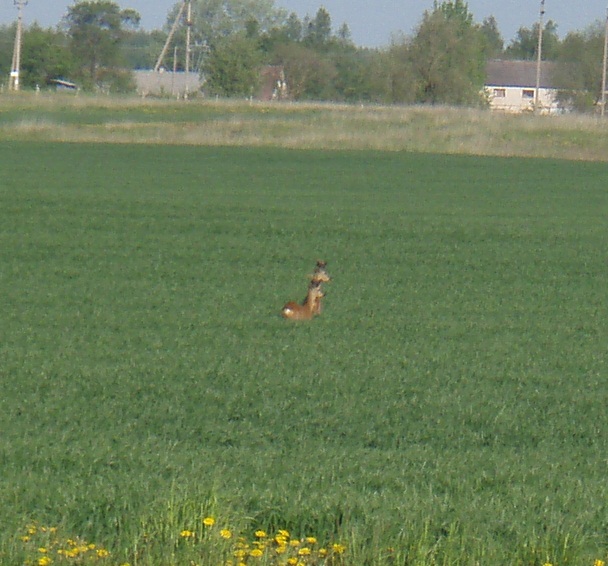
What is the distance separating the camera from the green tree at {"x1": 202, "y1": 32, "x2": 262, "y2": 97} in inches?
3772

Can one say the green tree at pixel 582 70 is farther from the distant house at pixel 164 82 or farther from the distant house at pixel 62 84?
the distant house at pixel 62 84

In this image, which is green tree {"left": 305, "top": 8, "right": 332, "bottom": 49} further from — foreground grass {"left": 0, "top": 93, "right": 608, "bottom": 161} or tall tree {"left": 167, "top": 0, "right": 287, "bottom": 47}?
foreground grass {"left": 0, "top": 93, "right": 608, "bottom": 161}

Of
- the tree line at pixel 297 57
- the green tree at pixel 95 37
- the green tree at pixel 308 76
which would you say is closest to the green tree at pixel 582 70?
the tree line at pixel 297 57

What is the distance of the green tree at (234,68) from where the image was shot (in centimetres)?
9581

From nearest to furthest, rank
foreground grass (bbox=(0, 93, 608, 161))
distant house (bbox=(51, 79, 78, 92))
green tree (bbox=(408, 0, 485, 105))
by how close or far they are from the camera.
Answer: foreground grass (bbox=(0, 93, 608, 161)), green tree (bbox=(408, 0, 485, 105)), distant house (bbox=(51, 79, 78, 92))

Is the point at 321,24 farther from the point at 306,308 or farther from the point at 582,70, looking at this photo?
the point at 306,308

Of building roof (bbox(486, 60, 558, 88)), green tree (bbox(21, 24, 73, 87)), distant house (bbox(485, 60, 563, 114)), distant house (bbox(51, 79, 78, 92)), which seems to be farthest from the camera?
building roof (bbox(486, 60, 558, 88))

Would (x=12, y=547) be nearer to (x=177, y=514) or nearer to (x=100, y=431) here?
(x=177, y=514)

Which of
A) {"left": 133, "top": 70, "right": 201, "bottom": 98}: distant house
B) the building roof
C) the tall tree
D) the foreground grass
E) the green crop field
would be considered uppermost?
the tall tree

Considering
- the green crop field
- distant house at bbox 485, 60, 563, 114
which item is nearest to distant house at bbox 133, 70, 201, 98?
distant house at bbox 485, 60, 563, 114

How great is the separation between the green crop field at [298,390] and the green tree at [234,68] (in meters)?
76.2

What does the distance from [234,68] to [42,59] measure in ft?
65.2

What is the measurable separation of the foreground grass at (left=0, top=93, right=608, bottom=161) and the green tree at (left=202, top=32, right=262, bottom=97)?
3294cm

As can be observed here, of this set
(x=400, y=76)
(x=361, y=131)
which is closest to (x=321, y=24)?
(x=400, y=76)
